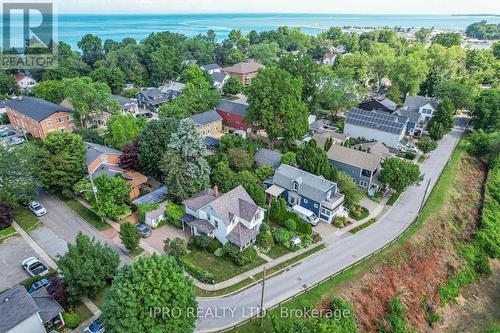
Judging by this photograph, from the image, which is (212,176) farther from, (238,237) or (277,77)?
(277,77)

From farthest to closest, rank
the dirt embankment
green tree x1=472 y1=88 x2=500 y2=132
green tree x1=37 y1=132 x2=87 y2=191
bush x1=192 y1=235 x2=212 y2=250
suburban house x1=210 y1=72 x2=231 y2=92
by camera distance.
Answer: suburban house x1=210 y1=72 x2=231 y2=92
green tree x1=472 y1=88 x2=500 y2=132
green tree x1=37 y1=132 x2=87 y2=191
bush x1=192 y1=235 x2=212 y2=250
the dirt embankment

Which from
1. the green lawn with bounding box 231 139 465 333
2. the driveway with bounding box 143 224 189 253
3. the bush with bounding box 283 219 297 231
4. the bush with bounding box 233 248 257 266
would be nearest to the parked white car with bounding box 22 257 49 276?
the driveway with bounding box 143 224 189 253

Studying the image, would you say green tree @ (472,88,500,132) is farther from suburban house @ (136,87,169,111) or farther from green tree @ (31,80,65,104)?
green tree @ (31,80,65,104)

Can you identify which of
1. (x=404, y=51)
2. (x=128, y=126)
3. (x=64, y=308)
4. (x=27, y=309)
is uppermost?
(x=404, y=51)

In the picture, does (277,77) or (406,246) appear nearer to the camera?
(406,246)

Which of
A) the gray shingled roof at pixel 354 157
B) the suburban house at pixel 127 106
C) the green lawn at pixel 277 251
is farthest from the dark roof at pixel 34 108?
the gray shingled roof at pixel 354 157

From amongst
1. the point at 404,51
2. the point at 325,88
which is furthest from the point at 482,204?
the point at 404,51
